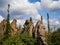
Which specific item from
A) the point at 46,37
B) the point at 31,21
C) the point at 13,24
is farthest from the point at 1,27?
the point at 46,37

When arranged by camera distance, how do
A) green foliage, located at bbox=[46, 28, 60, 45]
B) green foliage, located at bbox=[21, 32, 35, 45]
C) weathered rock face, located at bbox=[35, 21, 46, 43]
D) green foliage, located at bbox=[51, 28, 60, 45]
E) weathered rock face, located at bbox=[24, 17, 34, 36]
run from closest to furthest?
green foliage, located at bbox=[21, 32, 35, 45], green foliage, located at bbox=[51, 28, 60, 45], green foliage, located at bbox=[46, 28, 60, 45], weathered rock face, located at bbox=[35, 21, 46, 43], weathered rock face, located at bbox=[24, 17, 34, 36]

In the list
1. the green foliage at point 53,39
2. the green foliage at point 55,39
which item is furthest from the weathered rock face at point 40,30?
the green foliage at point 55,39

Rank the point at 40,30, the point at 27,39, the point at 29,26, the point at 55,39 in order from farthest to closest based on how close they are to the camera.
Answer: the point at 29,26
the point at 40,30
the point at 55,39
the point at 27,39

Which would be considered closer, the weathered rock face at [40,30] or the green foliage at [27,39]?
the green foliage at [27,39]

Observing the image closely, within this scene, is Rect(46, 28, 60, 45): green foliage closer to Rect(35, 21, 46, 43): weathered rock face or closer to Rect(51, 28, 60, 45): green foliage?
Rect(51, 28, 60, 45): green foliage

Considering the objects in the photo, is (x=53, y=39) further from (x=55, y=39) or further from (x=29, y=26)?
(x=29, y=26)

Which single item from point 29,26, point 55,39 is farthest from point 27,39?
point 29,26

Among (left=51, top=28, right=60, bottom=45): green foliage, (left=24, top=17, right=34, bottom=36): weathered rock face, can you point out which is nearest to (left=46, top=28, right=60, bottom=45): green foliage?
(left=51, top=28, right=60, bottom=45): green foliage

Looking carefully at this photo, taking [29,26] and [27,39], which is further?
[29,26]

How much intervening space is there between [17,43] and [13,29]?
155 feet

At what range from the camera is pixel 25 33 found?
105 meters

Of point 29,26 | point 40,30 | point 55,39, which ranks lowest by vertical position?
point 55,39

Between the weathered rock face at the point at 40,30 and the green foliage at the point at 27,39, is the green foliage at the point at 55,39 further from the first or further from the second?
the green foliage at the point at 27,39

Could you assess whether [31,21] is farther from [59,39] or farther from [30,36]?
[59,39]
